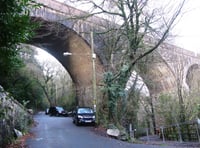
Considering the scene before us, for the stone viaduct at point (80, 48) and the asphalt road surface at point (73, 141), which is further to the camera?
the stone viaduct at point (80, 48)

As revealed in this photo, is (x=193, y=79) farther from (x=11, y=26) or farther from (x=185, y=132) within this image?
(x=11, y=26)

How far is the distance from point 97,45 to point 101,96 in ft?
20.4

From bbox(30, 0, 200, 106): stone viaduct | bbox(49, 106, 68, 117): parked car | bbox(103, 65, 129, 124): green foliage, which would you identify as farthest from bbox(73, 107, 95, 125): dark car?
bbox(49, 106, 68, 117): parked car

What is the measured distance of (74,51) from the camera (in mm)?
31281

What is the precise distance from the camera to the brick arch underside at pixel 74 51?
26531 mm

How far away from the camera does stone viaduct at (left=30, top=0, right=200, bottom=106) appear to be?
24.0 m

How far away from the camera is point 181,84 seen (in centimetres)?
2477

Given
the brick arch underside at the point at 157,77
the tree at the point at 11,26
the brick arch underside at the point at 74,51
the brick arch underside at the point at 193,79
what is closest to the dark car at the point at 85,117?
the brick arch underside at the point at 74,51

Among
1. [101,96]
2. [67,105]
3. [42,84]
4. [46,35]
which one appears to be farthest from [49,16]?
[42,84]

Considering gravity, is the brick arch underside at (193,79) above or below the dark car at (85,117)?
above

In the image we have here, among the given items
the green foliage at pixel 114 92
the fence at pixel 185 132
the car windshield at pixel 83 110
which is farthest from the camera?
the car windshield at pixel 83 110

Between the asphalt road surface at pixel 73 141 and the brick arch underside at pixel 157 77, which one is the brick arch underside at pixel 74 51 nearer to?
the brick arch underside at pixel 157 77

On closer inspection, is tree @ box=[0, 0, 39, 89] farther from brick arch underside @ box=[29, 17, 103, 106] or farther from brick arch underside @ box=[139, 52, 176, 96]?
brick arch underside @ box=[29, 17, 103, 106]

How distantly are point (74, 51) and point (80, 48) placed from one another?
4.22 feet
